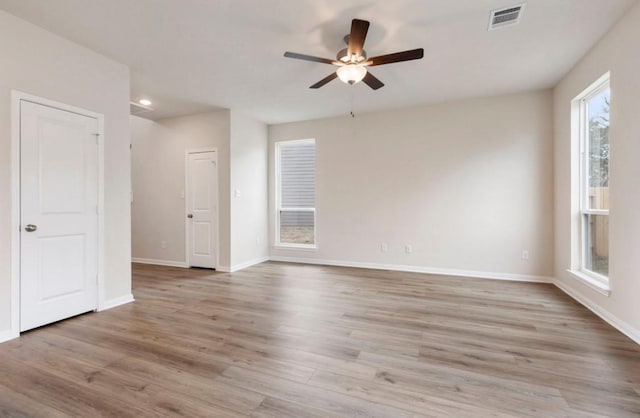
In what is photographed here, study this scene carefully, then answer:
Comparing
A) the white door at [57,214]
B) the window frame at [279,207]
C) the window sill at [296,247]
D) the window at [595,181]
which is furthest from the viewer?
the window frame at [279,207]

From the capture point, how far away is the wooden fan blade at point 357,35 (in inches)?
91.2

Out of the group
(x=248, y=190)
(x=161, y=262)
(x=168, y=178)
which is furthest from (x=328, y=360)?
(x=168, y=178)

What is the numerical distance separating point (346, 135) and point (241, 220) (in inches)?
98.8

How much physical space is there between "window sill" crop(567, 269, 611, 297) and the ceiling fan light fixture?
3.25 m

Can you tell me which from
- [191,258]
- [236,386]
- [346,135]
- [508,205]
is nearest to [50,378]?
[236,386]

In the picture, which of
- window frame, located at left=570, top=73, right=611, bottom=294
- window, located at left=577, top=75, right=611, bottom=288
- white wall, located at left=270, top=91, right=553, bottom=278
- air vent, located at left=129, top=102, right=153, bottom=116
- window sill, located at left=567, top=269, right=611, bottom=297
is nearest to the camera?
window sill, located at left=567, top=269, right=611, bottom=297

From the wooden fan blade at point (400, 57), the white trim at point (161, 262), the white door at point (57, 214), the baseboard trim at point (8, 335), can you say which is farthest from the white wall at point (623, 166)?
the white trim at point (161, 262)

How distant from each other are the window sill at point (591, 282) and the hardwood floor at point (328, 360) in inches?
11.2

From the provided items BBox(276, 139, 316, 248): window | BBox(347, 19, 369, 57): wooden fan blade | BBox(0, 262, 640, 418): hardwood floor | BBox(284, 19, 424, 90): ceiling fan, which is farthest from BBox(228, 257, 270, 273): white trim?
BBox(347, 19, 369, 57): wooden fan blade

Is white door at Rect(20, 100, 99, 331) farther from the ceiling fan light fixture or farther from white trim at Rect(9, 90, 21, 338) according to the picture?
the ceiling fan light fixture

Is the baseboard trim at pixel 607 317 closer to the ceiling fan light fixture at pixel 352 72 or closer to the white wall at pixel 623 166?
the white wall at pixel 623 166

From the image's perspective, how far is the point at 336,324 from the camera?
289cm

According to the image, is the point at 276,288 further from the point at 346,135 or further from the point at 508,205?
the point at 508,205

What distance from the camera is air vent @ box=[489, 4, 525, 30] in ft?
8.14
